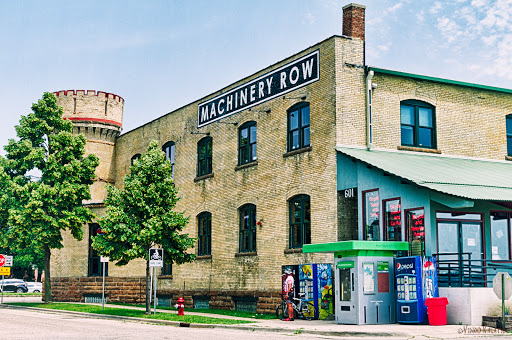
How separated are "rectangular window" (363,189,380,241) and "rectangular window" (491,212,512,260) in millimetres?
4215

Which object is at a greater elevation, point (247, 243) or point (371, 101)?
point (371, 101)

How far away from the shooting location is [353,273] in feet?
66.1

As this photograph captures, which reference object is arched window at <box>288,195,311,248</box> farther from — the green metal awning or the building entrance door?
the building entrance door

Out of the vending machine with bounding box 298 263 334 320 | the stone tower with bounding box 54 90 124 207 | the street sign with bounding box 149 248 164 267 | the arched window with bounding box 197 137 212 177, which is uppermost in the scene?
the stone tower with bounding box 54 90 124 207

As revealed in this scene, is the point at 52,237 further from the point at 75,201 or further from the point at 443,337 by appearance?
the point at 443,337

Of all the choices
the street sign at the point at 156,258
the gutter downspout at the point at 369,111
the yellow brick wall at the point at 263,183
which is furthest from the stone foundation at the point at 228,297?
the gutter downspout at the point at 369,111

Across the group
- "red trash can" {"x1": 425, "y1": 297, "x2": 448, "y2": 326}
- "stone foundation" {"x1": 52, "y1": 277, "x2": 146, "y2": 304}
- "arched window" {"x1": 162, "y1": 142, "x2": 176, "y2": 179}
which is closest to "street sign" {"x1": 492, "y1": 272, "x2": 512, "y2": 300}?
"red trash can" {"x1": 425, "y1": 297, "x2": 448, "y2": 326}

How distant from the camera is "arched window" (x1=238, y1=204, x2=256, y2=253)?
2903 centimetres

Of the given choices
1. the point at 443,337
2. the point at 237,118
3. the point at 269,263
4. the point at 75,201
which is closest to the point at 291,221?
the point at 269,263

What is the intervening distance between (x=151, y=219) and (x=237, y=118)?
6.93m

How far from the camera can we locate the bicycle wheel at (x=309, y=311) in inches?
914

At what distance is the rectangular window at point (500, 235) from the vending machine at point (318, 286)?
5.93 m

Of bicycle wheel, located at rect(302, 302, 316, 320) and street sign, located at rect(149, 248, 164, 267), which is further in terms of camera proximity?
street sign, located at rect(149, 248, 164, 267)

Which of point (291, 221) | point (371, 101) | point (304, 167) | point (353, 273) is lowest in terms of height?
point (353, 273)
